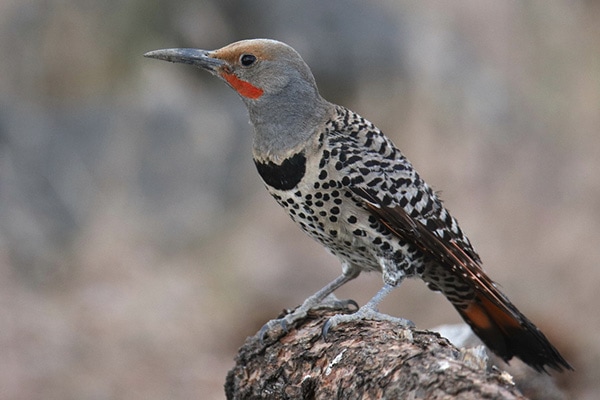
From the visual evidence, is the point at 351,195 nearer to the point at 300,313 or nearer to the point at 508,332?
the point at 300,313

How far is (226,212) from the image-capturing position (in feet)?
28.1

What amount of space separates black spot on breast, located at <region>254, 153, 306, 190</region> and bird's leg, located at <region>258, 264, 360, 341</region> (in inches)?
19.7

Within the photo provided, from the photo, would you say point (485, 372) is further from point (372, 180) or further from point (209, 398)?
point (209, 398)

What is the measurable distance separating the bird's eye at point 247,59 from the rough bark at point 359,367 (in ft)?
3.71

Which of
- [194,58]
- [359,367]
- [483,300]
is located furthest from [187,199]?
[359,367]

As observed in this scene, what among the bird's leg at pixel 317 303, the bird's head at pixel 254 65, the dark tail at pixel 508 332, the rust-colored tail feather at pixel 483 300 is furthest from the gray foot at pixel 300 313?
the bird's head at pixel 254 65

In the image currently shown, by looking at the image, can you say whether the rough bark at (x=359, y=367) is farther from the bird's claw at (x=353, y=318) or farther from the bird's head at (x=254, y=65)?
the bird's head at (x=254, y=65)

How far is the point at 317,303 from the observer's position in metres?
4.11

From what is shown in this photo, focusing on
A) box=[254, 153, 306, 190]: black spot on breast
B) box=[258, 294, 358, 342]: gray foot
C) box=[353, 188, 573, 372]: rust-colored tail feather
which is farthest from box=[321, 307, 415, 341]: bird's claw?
box=[254, 153, 306, 190]: black spot on breast

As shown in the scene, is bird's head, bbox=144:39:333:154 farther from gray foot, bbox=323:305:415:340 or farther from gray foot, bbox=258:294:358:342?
gray foot, bbox=323:305:415:340

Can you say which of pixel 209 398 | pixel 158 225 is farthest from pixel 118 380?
pixel 158 225

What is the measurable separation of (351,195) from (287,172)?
288 mm

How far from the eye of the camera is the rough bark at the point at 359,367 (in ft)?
8.87

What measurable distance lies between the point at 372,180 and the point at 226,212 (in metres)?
4.66
